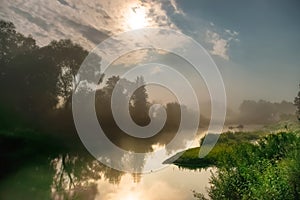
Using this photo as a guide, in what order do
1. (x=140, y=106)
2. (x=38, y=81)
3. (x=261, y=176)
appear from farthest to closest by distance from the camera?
(x=140, y=106)
(x=38, y=81)
(x=261, y=176)

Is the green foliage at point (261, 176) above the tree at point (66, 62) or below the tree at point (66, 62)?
below

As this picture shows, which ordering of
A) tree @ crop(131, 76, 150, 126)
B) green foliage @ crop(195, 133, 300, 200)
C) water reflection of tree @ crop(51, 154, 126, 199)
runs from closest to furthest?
green foliage @ crop(195, 133, 300, 200) → water reflection of tree @ crop(51, 154, 126, 199) → tree @ crop(131, 76, 150, 126)

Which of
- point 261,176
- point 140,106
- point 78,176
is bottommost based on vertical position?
point 78,176

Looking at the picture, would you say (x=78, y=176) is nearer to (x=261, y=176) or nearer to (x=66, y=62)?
(x=261, y=176)

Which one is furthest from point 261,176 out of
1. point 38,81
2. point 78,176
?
point 38,81

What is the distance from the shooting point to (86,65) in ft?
247

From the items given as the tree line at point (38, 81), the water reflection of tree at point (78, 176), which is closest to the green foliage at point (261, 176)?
the water reflection of tree at point (78, 176)

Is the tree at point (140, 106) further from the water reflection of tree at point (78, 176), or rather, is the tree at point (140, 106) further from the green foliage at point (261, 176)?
the green foliage at point (261, 176)

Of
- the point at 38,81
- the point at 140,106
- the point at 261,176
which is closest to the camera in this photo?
the point at 261,176

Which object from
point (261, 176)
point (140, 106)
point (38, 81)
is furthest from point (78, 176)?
point (140, 106)

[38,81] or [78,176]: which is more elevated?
[38,81]

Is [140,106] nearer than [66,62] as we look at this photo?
No

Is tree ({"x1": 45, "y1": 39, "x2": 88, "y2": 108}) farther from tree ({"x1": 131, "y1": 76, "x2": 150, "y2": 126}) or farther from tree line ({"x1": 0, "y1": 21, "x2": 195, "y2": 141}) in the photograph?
tree ({"x1": 131, "y1": 76, "x2": 150, "y2": 126})

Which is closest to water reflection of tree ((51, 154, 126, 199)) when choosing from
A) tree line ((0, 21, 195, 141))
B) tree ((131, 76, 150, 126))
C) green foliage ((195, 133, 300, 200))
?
green foliage ((195, 133, 300, 200))
